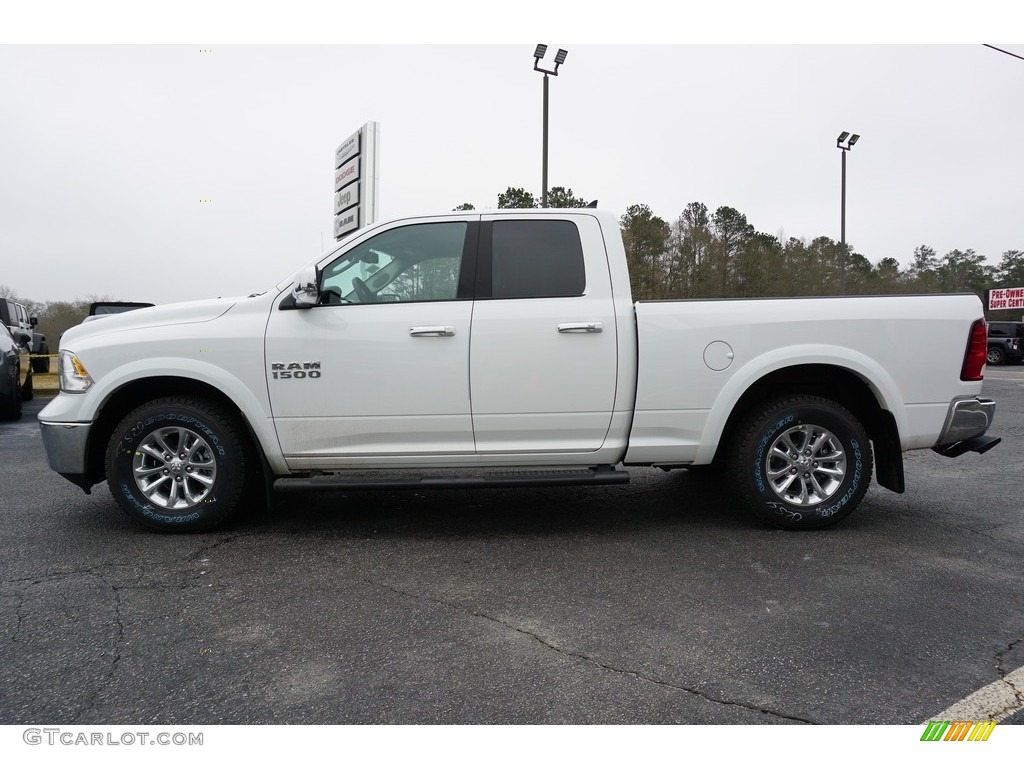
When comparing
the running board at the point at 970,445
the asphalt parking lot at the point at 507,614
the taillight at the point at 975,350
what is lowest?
the asphalt parking lot at the point at 507,614

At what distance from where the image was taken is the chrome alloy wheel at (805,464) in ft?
14.3

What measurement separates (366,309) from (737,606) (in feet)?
8.75

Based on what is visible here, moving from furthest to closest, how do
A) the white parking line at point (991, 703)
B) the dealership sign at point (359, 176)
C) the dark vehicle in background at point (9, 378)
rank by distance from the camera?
the dealership sign at point (359, 176)
the dark vehicle in background at point (9, 378)
the white parking line at point (991, 703)

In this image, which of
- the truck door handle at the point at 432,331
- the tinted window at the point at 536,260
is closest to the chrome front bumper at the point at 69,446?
the truck door handle at the point at 432,331

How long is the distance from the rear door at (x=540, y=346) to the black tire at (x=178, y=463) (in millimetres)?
1562

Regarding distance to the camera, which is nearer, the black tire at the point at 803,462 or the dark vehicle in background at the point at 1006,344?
the black tire at the point at 803,462

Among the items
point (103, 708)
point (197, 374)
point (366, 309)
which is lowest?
point (103, 708)

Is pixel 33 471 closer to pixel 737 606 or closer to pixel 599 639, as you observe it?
pixel 599 639

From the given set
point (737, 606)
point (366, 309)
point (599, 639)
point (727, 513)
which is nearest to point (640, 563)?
point (737, 606)

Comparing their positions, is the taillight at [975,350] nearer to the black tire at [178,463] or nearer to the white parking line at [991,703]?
the white parking line at [991,703]

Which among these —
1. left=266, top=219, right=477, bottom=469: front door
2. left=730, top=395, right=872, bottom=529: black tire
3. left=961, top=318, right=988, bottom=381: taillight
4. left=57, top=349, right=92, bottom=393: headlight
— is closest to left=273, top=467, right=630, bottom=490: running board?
left=266, top=219, right=477, bottom=469: front door

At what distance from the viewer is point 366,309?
427cm

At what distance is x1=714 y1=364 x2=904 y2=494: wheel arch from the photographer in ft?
14.5

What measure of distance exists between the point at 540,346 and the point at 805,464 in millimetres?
1835
